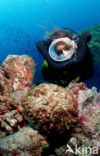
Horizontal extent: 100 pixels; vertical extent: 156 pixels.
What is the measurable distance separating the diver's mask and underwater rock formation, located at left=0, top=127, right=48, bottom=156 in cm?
205

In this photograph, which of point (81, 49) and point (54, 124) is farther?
point (81, 49)

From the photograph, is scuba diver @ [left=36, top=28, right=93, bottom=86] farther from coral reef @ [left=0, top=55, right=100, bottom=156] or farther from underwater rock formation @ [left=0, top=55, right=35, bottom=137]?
underwater rock formation @ [left=0, top=55, right=35, bottom=137]

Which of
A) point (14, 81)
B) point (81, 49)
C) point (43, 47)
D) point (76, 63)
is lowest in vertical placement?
point (76, 63)

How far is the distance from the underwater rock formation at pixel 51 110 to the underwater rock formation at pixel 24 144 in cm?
29

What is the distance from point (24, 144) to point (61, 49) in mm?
2702

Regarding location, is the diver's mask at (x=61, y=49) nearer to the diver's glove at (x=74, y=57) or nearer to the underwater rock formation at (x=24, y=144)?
the diver's glove at (x=74, y=57)

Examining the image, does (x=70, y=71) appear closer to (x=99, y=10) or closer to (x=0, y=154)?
(x=0, y=154)

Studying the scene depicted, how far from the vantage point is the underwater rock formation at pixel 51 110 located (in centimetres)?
242

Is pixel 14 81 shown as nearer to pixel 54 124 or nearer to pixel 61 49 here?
pixel 61 49

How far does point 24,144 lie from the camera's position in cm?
250

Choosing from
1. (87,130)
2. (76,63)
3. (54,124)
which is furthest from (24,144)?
(76,63)

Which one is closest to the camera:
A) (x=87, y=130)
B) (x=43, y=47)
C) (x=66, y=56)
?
(x=87, y=130)

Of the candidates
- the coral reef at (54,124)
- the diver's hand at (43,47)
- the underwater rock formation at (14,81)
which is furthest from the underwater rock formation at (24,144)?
the diver's hand at (43,47)

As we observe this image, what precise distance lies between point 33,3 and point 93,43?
171 meters
